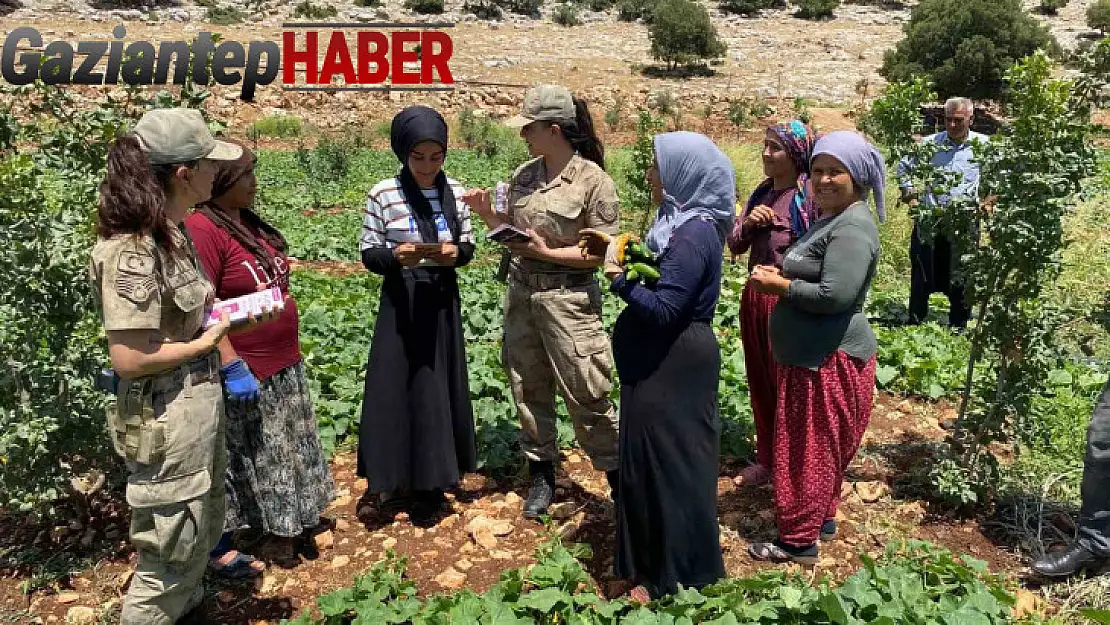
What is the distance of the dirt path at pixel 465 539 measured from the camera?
3039 mm

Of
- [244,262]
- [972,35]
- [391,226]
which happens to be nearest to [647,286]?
[391,226]

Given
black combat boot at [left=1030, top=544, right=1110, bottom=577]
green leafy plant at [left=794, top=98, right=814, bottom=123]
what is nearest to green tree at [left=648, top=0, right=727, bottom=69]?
green leafy plant at [left=794, top=98, right=814, bottom=123]

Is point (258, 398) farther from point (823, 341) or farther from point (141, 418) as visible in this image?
point (823, 341)

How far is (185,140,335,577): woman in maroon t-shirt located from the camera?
284 centimetres

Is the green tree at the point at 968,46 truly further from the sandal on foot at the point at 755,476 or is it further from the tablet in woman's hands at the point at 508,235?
the tablet in woman's hands at the point at 508,235

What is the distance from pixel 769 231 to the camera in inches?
145

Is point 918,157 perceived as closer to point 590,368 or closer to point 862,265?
point 862,265

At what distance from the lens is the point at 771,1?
136 ft

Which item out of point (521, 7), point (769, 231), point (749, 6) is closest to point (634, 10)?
point (521, 7)

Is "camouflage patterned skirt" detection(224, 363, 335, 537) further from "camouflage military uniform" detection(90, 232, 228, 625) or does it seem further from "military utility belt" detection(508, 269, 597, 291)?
"military utility belt" detection(508, 269, 597, 291)

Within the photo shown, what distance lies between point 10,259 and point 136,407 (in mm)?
1114

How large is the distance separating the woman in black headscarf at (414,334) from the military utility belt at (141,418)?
3.98 ft

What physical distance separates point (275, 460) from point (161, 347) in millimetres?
975

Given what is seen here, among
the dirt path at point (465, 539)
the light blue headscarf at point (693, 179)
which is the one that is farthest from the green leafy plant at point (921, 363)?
the light blue headscarf at point (693, 179)
